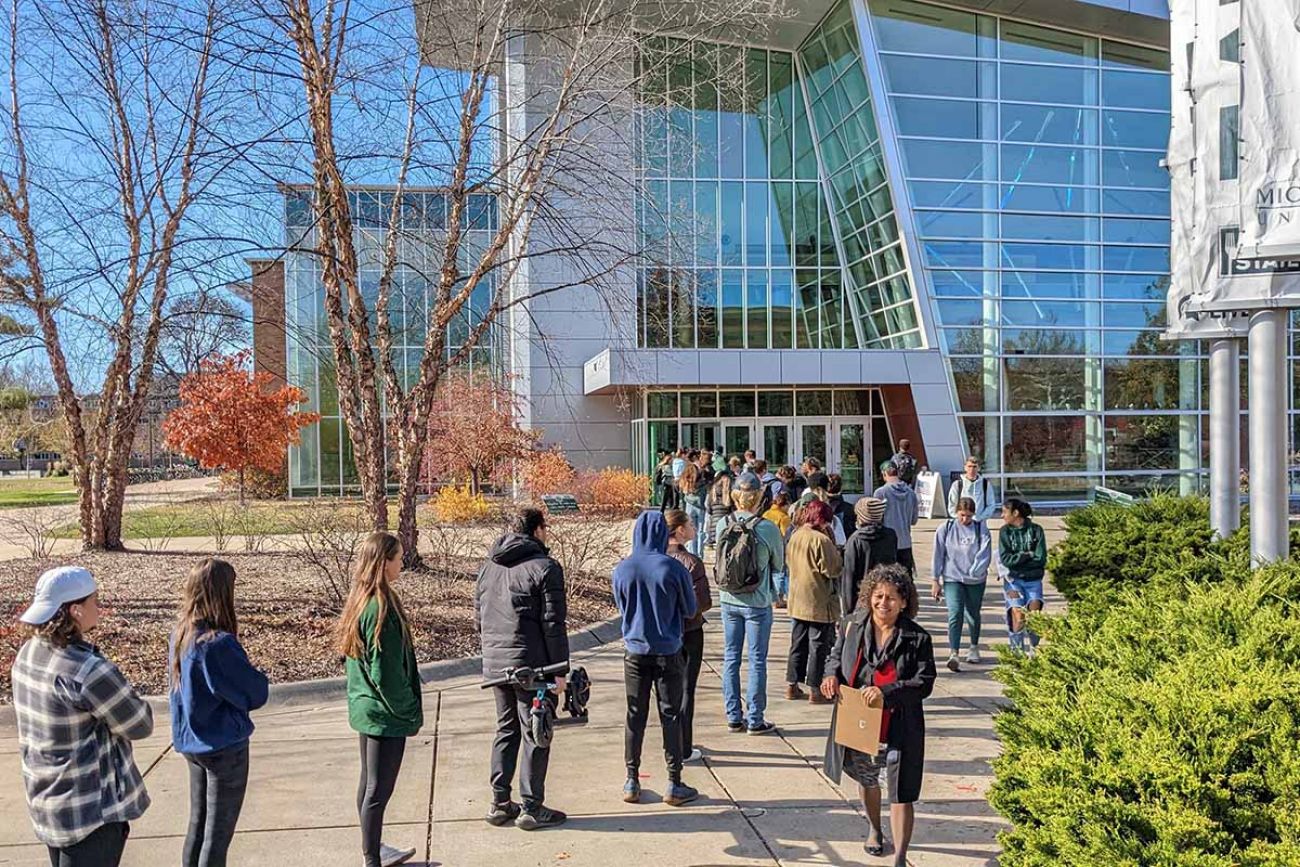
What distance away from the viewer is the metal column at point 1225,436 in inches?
314

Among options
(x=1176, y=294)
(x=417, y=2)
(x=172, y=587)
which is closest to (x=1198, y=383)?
(x=1176, y=294)

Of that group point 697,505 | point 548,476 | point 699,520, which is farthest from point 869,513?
point 548,476

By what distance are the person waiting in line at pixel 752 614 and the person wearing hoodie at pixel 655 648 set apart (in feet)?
4.13

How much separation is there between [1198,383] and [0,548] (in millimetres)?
29814

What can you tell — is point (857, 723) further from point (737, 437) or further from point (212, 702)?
point (737, 437)

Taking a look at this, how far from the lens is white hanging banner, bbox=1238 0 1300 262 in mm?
6168

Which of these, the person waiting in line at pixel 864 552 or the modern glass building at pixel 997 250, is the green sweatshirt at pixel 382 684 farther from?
the modern glass building at pixel 997 250

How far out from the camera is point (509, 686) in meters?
5.48

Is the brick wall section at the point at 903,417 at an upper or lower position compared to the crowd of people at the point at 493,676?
upper

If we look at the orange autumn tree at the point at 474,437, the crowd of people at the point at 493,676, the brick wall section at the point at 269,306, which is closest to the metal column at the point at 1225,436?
the crowd of people at the point at 493,676

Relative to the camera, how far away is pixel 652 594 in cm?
571

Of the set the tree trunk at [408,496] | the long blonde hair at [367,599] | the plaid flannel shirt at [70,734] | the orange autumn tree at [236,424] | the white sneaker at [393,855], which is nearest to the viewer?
the plaid flannel shirt at [70,734]

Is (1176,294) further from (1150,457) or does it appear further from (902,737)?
(1150,457)

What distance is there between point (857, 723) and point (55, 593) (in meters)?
3.52
